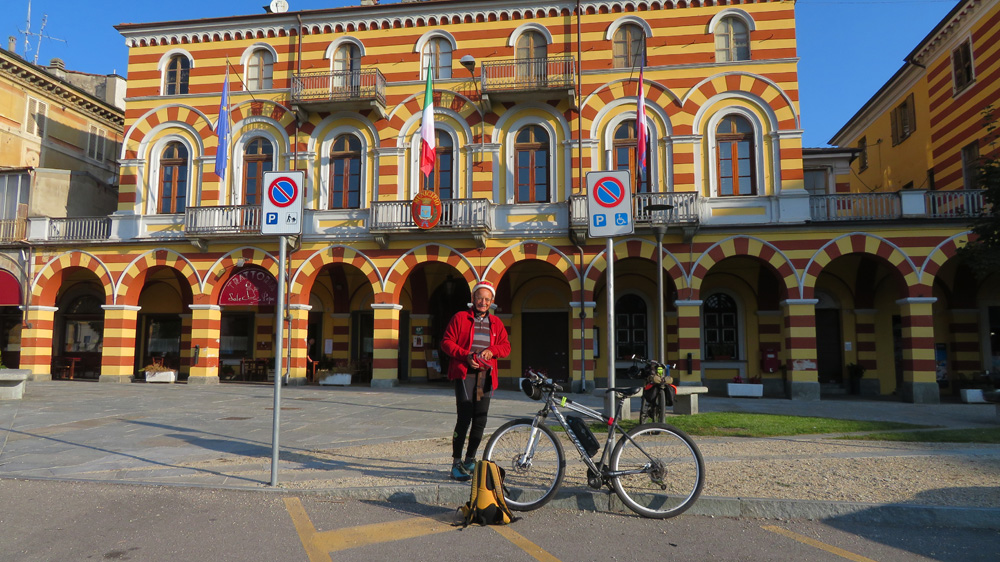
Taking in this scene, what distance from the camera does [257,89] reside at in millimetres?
20922

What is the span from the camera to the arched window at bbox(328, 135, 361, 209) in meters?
20.1

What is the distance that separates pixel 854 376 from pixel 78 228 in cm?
2449

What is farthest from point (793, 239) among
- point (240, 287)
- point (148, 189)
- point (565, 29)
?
point (148, 189)

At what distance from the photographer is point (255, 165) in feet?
67.8

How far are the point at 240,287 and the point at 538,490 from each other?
16.7m

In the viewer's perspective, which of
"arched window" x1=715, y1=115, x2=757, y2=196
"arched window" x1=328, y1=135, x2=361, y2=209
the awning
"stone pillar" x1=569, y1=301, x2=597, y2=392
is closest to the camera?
"stone pillar" x1=569, y1=301, x2=597, y2=392

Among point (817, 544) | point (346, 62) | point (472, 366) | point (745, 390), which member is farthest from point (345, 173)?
point (817, 544)

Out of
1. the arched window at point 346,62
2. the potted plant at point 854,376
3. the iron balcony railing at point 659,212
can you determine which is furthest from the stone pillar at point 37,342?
the potted plant at point 854,376

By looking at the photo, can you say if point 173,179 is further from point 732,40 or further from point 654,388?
point 654,388

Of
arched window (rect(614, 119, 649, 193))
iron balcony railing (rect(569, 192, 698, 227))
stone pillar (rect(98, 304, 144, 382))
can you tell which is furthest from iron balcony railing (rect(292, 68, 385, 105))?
stone pillar (rect(98, 304, 144, 382))

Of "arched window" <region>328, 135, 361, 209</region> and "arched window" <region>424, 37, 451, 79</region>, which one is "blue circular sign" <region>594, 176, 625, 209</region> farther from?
"arched window" <region>424, 37, 451, 79</region>

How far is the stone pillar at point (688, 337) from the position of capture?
1789 centimetres

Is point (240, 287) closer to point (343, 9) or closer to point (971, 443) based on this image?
point (343, 9)

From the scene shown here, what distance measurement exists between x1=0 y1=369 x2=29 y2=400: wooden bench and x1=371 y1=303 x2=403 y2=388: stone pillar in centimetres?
826
